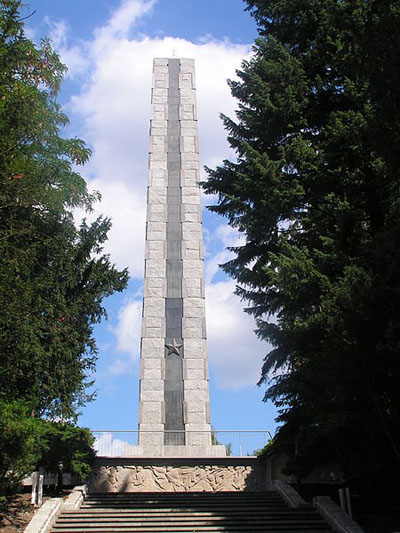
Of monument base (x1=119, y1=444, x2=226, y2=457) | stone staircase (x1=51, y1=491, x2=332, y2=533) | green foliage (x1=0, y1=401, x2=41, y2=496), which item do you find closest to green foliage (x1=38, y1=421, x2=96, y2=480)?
stone staircase (x1=51, y1=491, x2=332, y2=533)

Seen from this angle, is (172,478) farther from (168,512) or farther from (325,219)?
(325,219)

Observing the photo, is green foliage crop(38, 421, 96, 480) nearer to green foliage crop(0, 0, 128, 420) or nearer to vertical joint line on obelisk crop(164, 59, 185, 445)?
green foliage crop(0, 0, 128, 420)

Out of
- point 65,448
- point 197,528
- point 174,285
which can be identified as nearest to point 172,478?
point 65,448

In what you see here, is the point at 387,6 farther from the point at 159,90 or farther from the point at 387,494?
the point at 159,90

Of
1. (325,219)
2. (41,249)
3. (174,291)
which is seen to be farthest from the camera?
(174,291)

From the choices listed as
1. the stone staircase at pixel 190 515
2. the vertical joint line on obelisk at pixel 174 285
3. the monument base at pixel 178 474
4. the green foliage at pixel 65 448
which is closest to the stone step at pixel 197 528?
the stone staircase at pixel 190 515

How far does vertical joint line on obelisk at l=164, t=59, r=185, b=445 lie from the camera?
61.3ft

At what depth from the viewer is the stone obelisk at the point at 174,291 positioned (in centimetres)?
1852

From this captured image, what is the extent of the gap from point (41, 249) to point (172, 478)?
25.3 feet

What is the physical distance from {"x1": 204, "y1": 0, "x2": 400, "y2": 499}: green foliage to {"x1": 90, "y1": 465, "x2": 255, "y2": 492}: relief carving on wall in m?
4.17

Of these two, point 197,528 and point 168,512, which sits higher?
point 168,512

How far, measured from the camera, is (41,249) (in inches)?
594

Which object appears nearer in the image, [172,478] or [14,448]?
[14,448]

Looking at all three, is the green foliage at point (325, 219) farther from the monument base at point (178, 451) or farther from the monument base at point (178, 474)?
the monument base at point (178, 451)
